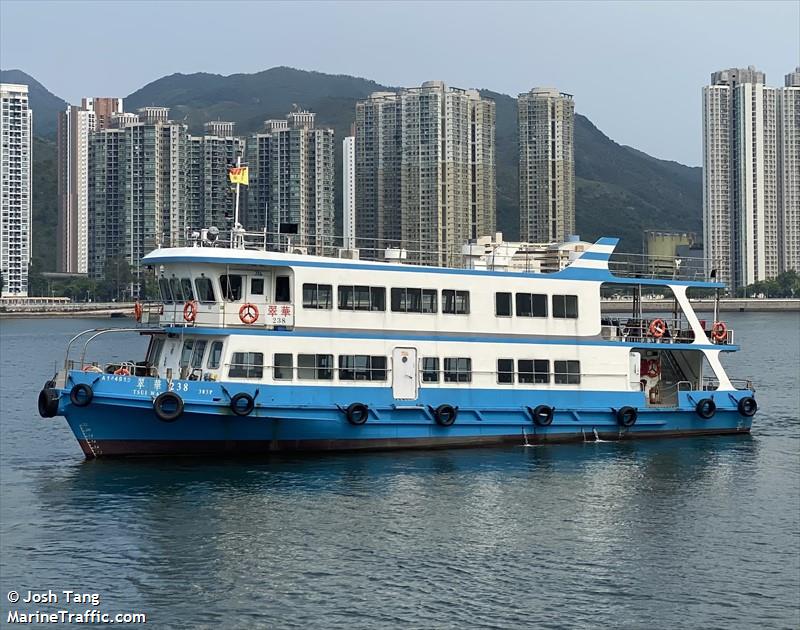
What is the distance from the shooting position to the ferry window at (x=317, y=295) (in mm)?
26234

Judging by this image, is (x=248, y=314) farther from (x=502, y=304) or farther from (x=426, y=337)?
(x=502, y=304)

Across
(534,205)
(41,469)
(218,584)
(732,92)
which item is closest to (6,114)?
(534,205)

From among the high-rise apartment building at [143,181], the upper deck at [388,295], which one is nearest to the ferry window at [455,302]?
the upper deck at [388,295]

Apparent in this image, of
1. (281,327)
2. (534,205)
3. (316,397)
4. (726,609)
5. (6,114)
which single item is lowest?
(726,609)

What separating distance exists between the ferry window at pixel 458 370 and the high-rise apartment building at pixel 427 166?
377 ft

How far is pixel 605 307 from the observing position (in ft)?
403

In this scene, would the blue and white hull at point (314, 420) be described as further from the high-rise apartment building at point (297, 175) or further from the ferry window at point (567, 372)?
the high-rise apartment building at point (297, 175)

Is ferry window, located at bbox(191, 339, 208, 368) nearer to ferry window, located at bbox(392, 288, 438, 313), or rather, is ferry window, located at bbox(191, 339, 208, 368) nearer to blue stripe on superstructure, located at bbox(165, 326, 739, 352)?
blue stripe on superstructure, located at bbox(165, 326, 739, 352)

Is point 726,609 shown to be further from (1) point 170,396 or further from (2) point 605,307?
(2) point 605,307

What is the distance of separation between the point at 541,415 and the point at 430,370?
316 centimetres

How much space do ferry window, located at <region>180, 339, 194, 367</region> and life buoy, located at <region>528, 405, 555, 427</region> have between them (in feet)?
27.9

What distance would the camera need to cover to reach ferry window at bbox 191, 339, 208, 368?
2545 centimetres

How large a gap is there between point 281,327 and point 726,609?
12.5 metres

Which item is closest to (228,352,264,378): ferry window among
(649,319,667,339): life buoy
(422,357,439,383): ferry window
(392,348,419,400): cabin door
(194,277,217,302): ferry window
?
(194,277,217,302): ferry window
